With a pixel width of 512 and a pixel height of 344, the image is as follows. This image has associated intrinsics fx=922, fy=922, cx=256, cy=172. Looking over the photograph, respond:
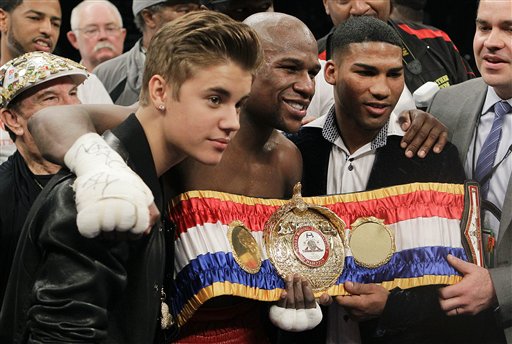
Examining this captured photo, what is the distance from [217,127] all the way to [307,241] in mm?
549

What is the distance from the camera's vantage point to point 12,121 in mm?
3020

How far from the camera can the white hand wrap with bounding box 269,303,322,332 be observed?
7.96 ft

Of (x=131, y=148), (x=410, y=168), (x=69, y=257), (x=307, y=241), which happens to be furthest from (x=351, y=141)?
(x=69, y=257)

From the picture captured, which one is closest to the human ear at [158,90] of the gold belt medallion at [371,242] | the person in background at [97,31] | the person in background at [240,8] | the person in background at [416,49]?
the gold belt medallion at [371,242]

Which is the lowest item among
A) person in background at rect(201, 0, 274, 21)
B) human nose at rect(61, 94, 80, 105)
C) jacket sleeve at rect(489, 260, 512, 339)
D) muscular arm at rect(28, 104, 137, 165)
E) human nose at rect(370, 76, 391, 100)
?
jacket sleeve at rect(489, 260, 512, 339)

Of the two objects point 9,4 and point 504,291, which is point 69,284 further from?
point 9,4

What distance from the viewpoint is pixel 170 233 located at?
246 cm

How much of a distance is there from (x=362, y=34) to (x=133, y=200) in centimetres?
131

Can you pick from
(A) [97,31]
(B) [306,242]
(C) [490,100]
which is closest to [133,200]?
(B) [306,242]

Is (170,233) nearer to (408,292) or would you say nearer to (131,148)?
(131,148)

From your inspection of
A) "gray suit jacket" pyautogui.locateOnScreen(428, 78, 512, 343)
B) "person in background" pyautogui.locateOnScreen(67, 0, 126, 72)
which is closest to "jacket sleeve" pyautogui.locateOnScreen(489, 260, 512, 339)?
"gray suit jacket" pyautogui.locateOnScreen(428, 78, 512, 343)

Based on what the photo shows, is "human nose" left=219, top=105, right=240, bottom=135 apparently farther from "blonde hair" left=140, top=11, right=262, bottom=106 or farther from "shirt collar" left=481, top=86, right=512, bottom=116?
"shirt collar" left=481, top=86, right=512, bottom=116

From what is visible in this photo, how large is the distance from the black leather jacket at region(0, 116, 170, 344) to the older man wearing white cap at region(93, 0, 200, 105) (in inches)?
79.6

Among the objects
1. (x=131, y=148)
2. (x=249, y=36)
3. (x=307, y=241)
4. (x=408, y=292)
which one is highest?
(x=249, y=36)
